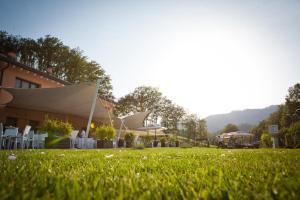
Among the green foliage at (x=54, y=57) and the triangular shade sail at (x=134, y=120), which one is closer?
the triangular shade sail at (x=134, y=120)

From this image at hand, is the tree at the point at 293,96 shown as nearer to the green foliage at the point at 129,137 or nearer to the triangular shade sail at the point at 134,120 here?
the triangular shade sail at the point at 134,120

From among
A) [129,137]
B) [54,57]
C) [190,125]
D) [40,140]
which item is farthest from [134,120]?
[190,125]

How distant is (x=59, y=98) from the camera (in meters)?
11.3

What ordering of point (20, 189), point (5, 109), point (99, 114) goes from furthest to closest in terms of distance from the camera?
point (99, 114), point (5, 109), point (20, 189)

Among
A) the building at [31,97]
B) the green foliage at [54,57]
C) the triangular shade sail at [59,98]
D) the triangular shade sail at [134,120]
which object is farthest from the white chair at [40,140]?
the green foliage at [54,57]

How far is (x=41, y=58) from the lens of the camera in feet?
90.1

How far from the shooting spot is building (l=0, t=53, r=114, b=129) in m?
10.3

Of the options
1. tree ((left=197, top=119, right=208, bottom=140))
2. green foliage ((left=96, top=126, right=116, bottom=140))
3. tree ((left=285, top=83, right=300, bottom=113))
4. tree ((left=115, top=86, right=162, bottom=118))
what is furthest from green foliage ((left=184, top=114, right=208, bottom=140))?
green foliage ((left=96, top=126, right=116, bottom=140))

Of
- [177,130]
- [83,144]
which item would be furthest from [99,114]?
[177,130]

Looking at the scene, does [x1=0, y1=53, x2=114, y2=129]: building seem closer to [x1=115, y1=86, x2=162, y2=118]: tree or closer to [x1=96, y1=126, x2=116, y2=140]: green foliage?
[x1=96, y1=126, x2=116, y2=140]: green foliage

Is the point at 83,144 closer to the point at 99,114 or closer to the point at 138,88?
the point at 99,114

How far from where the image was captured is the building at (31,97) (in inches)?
406

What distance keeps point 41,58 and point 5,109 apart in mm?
17295

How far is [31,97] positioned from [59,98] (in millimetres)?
1384
